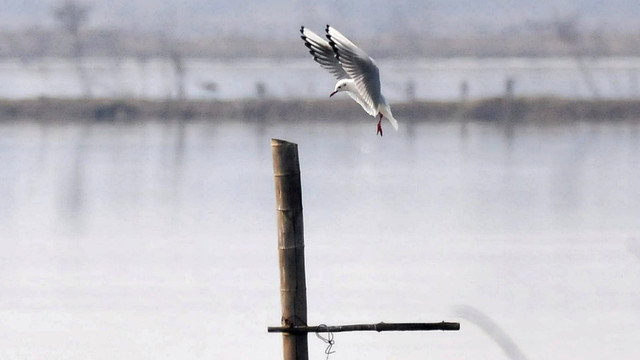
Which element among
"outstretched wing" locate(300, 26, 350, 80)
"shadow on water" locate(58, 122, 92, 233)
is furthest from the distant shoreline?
"outstretched wing" locate(300, 26, 350, 80)

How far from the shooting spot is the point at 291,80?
41594mm

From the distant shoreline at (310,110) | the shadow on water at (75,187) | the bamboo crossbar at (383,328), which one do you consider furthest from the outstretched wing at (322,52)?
the distant shoreline at (310,110)

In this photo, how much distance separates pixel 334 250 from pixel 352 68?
20.0 ft

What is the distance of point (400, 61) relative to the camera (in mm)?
52188

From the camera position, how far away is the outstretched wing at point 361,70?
843 centimetres

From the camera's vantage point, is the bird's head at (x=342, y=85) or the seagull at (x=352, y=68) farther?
the bird's head at (x=342, y=85)

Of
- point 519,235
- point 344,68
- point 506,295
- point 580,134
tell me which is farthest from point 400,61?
point 344,68

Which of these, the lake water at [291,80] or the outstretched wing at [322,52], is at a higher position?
the lake water at [291,80]

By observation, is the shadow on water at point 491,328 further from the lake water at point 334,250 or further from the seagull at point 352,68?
the seagull at point 352,68

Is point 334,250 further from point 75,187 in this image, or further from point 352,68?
point 75,187

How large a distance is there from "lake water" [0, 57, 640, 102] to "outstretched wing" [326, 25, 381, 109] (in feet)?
86.4

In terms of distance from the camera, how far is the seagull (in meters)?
8.41

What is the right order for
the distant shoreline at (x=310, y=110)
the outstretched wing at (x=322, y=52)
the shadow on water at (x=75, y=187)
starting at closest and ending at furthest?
1. the outstretched wing at (x=322, y=52)
2. the shadow on water at (x=75, y=187)
3. the distant shoreline at (x=310, y=110)

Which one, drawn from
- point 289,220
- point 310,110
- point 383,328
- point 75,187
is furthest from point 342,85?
point 310,110
